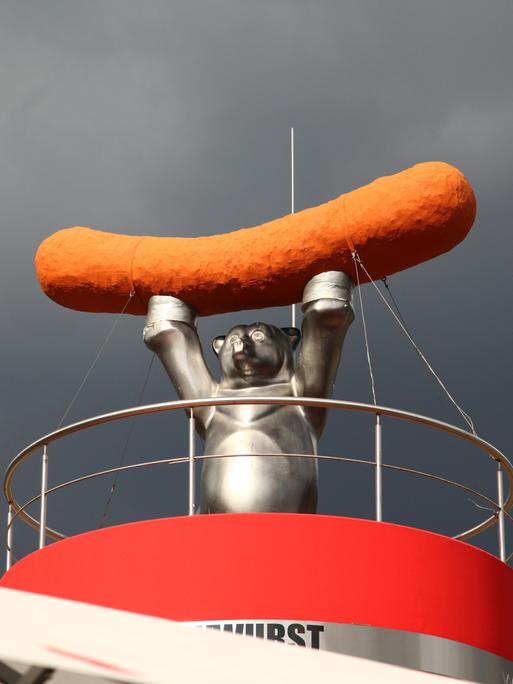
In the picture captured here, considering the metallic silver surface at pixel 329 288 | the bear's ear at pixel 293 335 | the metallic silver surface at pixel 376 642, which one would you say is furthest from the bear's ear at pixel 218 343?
the metallic silver surface at pixel 376 642

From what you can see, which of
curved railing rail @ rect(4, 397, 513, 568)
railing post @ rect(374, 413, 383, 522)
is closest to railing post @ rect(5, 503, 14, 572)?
curved railing rail @ rect(4, 397, 513, 568)

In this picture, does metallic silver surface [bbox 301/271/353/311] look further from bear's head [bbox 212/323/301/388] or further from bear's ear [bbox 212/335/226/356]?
bear's ear [bbox 212/335/226/356]

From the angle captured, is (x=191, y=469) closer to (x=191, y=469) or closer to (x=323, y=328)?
(x=191, y=469)

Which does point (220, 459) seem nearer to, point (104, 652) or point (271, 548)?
point (271, 548)

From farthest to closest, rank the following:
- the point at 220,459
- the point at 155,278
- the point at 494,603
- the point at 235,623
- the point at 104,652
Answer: the point at 155,278
the point at 220,459
the point at 494,603
the point at 235,623
the point at 104,652

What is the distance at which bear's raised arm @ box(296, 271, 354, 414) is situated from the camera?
33.5 ft

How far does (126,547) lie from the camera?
29.0 feet

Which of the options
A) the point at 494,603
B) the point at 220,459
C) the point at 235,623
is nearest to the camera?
the point at 235,623

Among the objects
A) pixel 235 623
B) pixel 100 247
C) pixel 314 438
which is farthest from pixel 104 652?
pixel 100 247

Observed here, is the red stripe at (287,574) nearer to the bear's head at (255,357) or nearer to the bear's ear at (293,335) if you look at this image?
the bear's head at (255,357)

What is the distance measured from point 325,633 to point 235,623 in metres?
0.51

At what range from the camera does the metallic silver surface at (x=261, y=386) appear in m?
9.76

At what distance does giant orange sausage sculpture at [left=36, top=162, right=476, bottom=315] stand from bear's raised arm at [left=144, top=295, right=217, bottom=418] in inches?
4.0

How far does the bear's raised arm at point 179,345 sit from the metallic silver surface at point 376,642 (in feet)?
8.30
